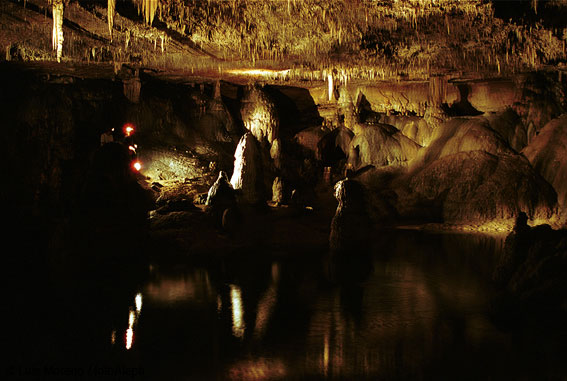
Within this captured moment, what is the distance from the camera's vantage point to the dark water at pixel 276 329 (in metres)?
5.40

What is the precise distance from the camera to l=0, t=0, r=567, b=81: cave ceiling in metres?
11.4

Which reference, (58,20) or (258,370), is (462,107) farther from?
(258,370)

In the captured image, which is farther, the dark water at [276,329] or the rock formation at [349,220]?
the rock formation at [349,220]

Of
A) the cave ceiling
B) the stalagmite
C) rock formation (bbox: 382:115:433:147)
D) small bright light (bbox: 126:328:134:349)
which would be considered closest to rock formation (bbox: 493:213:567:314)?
small bright light (bbox: 126:328:134:349)

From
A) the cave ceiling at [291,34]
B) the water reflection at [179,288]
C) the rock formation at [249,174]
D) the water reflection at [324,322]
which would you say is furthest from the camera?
the rock formation at [249,174]

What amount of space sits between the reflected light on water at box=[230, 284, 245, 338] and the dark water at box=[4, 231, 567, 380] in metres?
0.03

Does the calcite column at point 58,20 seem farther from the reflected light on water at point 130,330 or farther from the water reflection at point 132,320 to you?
the reflected light on water at point 130,330

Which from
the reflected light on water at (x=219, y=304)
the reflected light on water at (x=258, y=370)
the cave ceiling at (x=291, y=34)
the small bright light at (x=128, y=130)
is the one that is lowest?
the reflected light on water at (x=219, y=304)

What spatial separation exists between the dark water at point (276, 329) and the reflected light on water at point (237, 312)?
29 millimetres

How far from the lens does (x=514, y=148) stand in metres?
22.1

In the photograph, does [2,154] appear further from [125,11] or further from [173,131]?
[125,11]

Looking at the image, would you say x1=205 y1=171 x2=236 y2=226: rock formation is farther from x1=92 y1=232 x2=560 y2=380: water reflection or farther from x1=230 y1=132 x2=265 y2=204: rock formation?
x1=230 y1=132 x2=265 y2=204: rock formation

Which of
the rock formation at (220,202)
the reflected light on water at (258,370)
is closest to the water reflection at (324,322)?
the reflected light on water at (258,370)

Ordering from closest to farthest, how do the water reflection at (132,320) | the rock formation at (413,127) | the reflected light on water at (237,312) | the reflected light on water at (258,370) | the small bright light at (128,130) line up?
the reflected light on water at (258,370), the water reflection at (132,320), the reflected light on water at (237,312), the small bright light at (128,130), the rock formation at (413,127)
